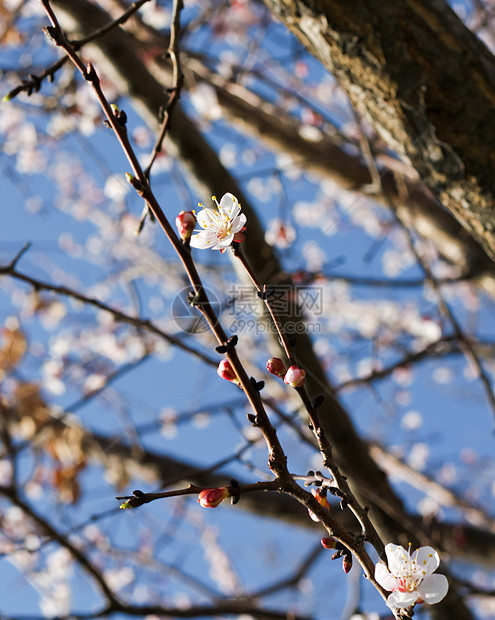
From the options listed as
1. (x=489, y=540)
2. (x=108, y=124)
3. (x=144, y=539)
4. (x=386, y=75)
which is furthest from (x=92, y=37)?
(x=144, y=539)

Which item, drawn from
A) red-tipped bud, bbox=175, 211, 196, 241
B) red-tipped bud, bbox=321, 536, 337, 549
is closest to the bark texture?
red-tipped bud, bbox=175, 211, 196, 241

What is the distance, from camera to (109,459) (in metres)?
2.77

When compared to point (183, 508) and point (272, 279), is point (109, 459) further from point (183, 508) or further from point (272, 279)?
point (272, 279)

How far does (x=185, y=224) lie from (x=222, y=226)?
→ 11 cm

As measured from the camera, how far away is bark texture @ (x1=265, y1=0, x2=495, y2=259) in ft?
3.52

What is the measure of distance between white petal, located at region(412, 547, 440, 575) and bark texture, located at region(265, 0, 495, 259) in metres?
0.68

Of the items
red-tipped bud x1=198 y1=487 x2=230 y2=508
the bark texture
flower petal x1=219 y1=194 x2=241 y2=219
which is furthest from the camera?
the bark texture

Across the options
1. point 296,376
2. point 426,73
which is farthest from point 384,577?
point 426,73

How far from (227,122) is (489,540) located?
2374 millimetres

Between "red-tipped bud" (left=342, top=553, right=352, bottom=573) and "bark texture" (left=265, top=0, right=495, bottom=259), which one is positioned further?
"bark texture" (left=265, top=0, right=495, bottom=259)

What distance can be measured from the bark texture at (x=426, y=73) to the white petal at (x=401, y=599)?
761 millimetres

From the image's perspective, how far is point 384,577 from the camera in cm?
63

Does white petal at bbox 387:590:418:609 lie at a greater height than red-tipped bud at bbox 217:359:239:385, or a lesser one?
lesser

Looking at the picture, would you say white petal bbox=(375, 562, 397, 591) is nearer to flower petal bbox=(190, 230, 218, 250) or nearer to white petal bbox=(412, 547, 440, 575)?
white petal bbox=(412, 547, 440, 575)
